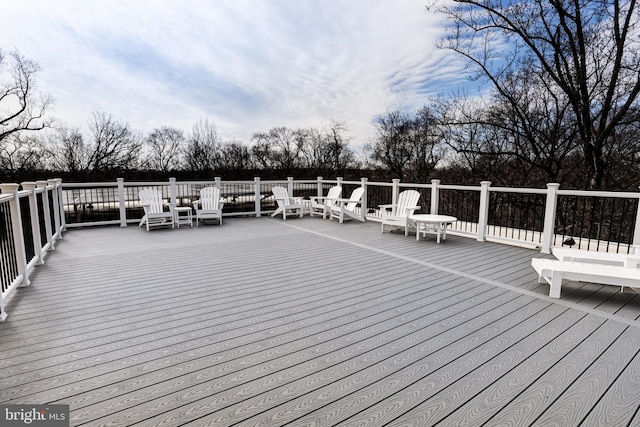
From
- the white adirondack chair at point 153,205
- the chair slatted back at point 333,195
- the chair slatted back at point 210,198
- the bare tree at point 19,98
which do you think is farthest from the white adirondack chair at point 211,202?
the bare tree at point 19,98

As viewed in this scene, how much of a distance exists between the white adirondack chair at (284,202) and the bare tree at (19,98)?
15827 millimetres

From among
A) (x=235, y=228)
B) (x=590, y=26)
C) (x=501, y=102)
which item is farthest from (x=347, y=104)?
(x=235, y=228)

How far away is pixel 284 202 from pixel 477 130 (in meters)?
10.7

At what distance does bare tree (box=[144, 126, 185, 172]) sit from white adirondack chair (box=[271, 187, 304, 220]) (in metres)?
13.4

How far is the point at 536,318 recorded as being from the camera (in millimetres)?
2746

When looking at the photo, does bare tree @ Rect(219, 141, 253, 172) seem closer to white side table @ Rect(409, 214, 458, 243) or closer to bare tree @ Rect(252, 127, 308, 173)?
bare tree @ Rect(252, 127, 308, 173)

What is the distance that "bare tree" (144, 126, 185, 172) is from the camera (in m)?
19.6

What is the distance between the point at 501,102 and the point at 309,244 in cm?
1148

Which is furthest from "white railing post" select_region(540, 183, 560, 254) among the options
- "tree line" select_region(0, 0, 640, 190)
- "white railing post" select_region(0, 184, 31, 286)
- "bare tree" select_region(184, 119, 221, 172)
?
"bare tree" select_region(184, 119, 221, 172)

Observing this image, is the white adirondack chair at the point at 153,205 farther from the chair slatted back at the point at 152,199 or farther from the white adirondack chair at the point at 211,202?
the white adirondack chair at the point at 211,202

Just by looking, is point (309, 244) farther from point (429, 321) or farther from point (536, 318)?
point (536, 318)

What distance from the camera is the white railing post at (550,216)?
482 centimetres

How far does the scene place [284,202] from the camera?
890cm

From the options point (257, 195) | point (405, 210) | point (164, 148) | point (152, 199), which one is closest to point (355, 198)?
point (405, 210)
